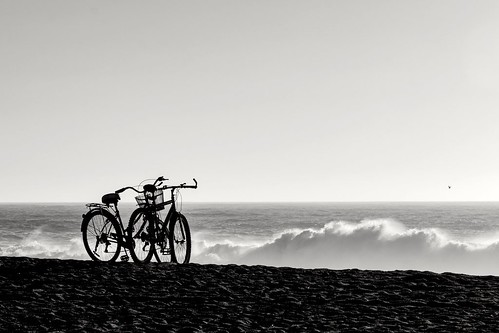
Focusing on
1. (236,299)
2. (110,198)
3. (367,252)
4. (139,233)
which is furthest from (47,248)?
(236,299)

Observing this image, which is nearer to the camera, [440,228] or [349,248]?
[349,248]

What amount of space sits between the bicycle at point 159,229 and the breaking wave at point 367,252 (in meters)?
28.2

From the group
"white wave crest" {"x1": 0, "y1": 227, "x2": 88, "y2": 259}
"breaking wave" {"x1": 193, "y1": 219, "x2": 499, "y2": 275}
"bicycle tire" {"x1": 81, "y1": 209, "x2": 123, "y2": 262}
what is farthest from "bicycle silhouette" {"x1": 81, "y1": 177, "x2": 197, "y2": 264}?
"white wave crest" {"x1": 0, "y1": 227, "x2": 88, "y2": 259}

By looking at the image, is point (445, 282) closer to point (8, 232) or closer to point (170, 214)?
point (170, 214)

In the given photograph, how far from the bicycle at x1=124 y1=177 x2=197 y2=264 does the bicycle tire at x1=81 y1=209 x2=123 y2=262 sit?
245 millimetres

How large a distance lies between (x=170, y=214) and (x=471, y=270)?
30604 millimetres

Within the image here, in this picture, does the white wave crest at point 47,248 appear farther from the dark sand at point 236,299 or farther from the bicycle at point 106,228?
the dark sand at point 236,299

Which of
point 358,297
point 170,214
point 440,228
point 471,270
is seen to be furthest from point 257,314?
point 440,228

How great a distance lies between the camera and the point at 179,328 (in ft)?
17.6

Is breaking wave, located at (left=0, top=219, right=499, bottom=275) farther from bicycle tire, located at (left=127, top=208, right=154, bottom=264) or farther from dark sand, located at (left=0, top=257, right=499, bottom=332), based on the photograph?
dark sand, located at (left=0, top=257, right=499, bottom=332)

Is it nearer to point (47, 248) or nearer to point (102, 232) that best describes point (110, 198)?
point (102, 232)

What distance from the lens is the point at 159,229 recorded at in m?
9.08

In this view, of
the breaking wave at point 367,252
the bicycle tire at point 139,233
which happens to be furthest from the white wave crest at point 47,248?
the bicycle tire at point 139,233

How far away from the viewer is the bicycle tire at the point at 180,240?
29.6ft
